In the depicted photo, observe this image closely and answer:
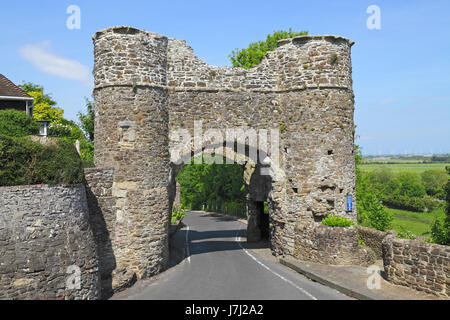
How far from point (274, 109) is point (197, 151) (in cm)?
415

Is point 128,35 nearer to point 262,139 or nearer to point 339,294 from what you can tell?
point 262,139

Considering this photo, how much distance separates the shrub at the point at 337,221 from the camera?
1578 centimetres

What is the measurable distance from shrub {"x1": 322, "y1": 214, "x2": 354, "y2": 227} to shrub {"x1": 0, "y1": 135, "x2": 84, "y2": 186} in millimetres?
10346

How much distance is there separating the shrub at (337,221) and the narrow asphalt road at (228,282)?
2.67m

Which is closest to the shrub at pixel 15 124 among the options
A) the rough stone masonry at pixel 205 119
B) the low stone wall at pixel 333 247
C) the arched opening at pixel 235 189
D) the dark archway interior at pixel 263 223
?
the rough stone masonry at pixel 205 119

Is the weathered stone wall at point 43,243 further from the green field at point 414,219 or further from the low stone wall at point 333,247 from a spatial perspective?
the green field at point 414,219

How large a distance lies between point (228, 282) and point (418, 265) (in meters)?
6.42

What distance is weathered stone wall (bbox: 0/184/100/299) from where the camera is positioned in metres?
9.64

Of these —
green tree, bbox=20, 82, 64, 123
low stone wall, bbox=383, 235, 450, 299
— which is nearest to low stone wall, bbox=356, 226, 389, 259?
low stone wall, bbox=383, 235, 450, 299

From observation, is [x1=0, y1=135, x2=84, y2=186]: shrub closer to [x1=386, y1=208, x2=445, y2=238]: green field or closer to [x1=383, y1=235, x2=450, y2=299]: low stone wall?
[x1=383, y1=235, x2=450, y2=299]: low stone wall

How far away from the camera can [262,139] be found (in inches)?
680

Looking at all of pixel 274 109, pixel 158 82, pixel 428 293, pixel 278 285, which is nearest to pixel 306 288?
pixel 278 285

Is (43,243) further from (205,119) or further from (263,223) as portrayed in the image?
(263,223)

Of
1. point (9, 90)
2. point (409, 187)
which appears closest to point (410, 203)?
point (409, 187)
